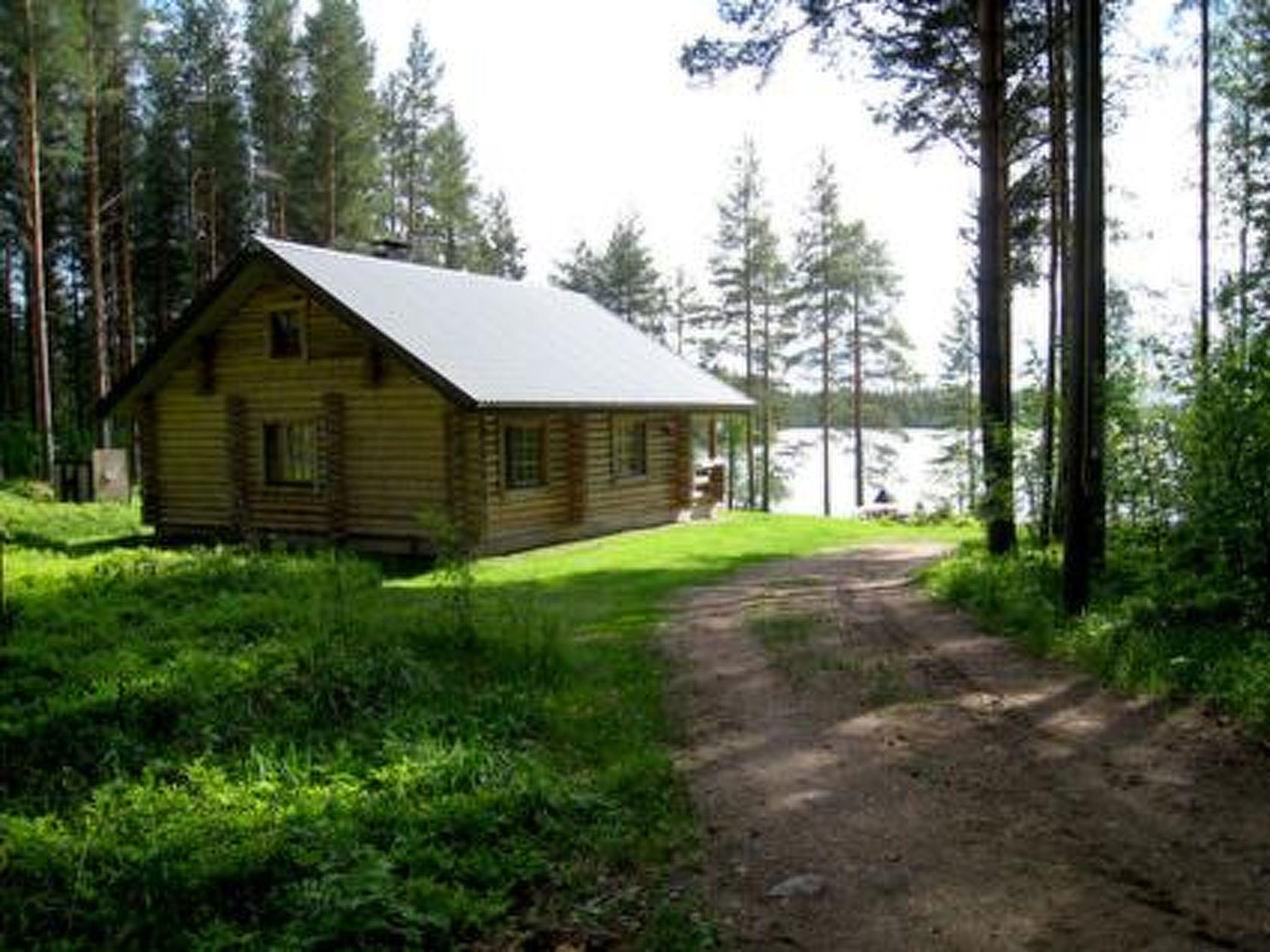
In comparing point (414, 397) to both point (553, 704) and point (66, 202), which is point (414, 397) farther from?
point (66, 202)

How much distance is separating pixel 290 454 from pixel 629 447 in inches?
270

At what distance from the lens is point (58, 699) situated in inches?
278

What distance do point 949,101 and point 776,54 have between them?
11.9ft

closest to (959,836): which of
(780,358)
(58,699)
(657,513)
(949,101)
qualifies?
(58,699)

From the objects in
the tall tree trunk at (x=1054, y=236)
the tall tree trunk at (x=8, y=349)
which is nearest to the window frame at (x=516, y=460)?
the tall tree trunk at (x=1054, y=236)

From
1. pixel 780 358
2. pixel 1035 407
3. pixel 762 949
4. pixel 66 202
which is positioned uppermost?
pixel 66 202

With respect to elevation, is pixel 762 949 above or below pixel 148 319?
below

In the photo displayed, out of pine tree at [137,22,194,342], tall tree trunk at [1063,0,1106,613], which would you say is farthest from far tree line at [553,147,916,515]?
tall tree trunk at [1063,0,1106,613]

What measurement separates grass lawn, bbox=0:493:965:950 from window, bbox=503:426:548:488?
7.74 metres

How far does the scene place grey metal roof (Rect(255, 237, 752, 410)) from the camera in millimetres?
17859

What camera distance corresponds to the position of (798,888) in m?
4.80

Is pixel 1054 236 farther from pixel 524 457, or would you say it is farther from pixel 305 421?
pixel 305 421

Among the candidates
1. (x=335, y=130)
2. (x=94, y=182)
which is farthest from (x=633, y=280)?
(x=94, y=182)

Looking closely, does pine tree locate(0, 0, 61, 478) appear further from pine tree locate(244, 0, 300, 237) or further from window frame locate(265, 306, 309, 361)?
pine tree locate(244, 0, 300, 237)
